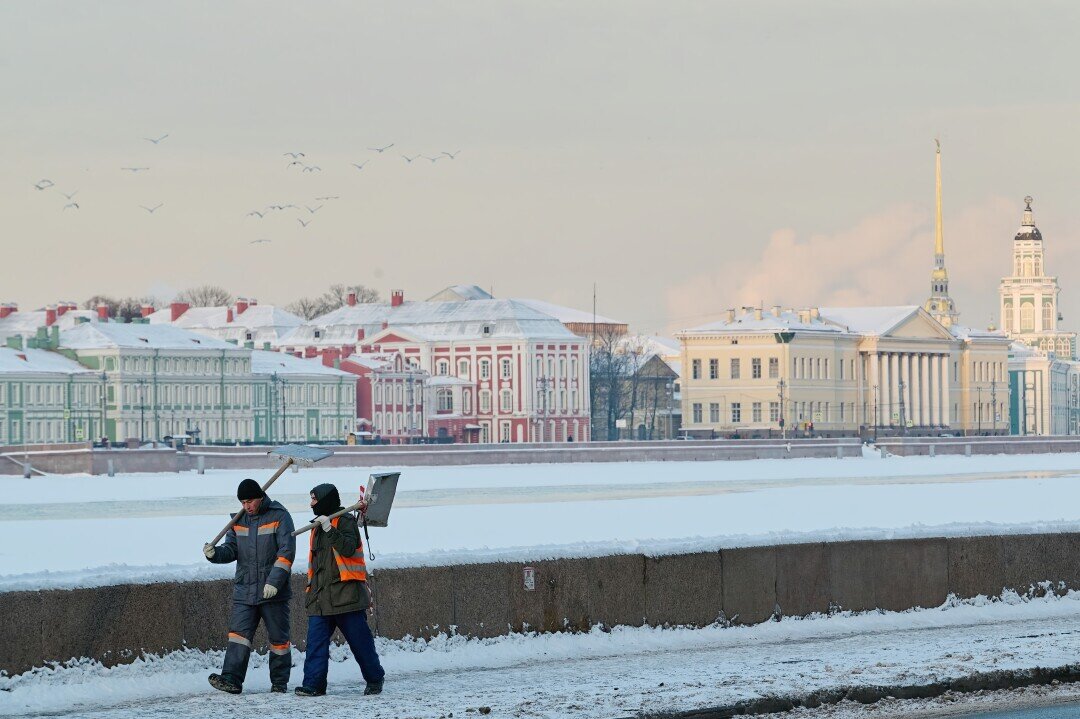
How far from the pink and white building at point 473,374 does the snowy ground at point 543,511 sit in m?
43.8

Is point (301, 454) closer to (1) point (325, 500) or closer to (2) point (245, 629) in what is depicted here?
(1) point (325, 500)

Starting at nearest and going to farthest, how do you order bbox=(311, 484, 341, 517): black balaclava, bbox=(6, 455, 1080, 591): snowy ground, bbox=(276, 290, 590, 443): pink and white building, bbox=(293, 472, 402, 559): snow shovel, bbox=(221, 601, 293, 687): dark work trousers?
bbox=(311, 484, 341, 517): black balaclava → bbox=(221, 601, 293, 687): dark work trousers → bbox=(293, 472, 402, 559): snow shovel → bbox=(6, 455, 1080, 591): snowy ground → bbox=(276, 290, 590, 443): pink and white building

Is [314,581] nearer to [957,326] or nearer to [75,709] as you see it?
[75,709]

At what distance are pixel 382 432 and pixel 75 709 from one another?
121 metres

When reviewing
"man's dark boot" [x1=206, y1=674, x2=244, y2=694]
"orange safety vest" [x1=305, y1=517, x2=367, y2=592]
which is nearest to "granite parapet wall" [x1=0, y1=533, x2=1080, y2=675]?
"man's dark boot" [x1=206, y1=674, x2=244, y2=694]

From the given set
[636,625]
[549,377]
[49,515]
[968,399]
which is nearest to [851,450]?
[549,377]

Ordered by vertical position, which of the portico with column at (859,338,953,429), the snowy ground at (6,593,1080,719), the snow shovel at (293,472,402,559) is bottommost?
the snowy ground at (6,593,1080,719)

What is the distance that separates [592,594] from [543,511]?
29765 millimetres

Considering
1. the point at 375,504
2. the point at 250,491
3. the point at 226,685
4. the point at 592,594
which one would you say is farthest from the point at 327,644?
the point at 592,594

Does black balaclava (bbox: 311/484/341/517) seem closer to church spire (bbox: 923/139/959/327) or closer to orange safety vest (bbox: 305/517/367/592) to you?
orange safety vest (bbox: 305/517/367/592)

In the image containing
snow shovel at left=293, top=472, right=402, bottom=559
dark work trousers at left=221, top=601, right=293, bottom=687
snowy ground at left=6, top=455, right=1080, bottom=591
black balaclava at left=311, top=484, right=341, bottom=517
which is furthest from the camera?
snowy ground at left=6, top=455, right=1080, bottom=591

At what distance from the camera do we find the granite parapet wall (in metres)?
13.4

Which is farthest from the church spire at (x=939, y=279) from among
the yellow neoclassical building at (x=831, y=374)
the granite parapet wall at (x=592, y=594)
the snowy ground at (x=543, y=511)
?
the granite parapet wall at (x=592, y=594)

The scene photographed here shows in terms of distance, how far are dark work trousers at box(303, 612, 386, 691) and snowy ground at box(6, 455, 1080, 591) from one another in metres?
1.21
